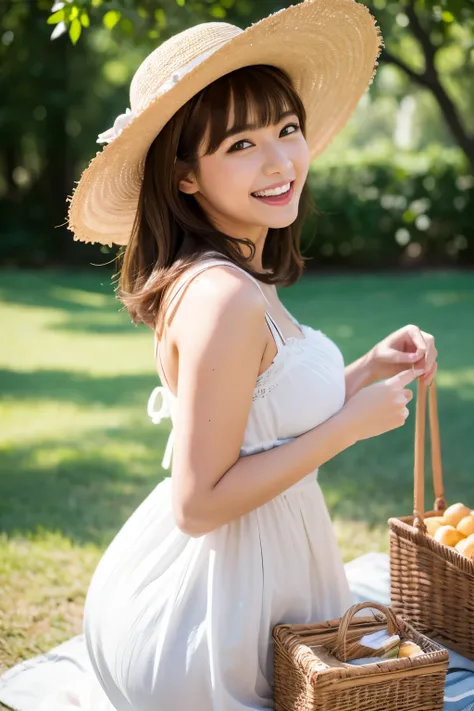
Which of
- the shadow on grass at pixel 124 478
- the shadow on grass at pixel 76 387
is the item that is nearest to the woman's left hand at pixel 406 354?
the shadow on grass at pixel 124 478

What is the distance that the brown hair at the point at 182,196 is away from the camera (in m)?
2.56

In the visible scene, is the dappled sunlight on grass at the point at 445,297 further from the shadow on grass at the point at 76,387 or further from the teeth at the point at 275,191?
the teeth at the point at 275,191

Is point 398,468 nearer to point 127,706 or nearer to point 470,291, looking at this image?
point 127,706

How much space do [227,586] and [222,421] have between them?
1.60ft

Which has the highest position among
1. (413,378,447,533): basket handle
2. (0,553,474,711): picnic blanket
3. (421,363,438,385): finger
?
(421,363,438,385): finger

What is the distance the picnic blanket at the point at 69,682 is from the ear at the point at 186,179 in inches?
58.0

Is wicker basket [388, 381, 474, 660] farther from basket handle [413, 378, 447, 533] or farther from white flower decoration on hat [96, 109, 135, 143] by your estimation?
white flower decoration on hat [96, 109, 135, 143]

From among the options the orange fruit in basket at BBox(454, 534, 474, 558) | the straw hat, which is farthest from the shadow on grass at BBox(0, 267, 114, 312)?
the orange fruit in basket at BBox(454, 534, 474, 558)

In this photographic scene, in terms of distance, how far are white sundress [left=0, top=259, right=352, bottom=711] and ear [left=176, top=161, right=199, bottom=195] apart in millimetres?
267

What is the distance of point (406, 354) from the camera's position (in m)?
3.02

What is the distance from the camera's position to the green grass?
4.39 m

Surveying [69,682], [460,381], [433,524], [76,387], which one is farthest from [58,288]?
[433,524]

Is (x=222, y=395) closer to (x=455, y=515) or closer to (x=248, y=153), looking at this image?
(x=248, y=153)

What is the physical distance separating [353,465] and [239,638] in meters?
3.64
